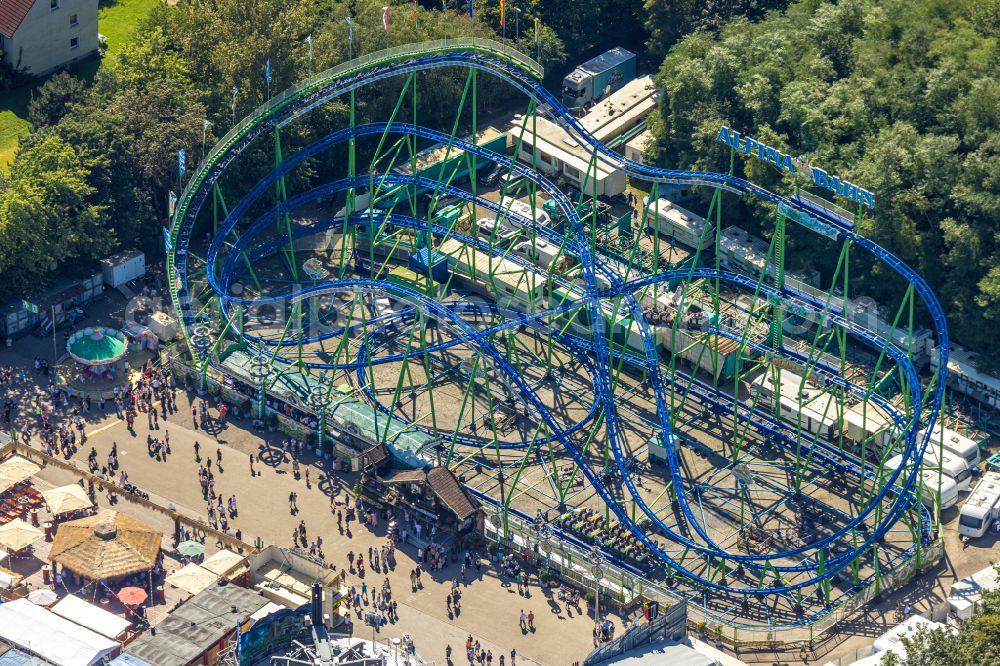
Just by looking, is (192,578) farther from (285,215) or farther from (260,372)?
(285,215)

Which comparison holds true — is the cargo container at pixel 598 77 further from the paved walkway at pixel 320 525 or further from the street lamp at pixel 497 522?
the street lamp at pixel 497 522

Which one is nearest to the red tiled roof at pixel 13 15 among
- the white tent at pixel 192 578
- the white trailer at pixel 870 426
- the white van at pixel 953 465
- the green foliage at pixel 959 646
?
the white tent at pixel 192 578

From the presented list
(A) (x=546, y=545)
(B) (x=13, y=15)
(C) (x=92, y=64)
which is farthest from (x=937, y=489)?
(B) (x=13, y=15)

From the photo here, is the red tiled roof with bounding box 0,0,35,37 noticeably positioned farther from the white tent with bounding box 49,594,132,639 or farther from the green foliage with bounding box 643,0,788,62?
the white tent with bounding box 49,594,132,639

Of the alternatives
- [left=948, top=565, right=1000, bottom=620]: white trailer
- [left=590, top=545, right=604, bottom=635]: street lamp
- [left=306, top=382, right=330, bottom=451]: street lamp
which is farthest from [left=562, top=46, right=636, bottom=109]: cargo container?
[left=948, top=565, right=1000, bottom=620]: white trailer

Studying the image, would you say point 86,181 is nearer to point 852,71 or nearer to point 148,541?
point 148,541

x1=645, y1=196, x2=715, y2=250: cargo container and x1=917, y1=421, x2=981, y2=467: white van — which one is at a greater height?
x1=645, y1=196, x2=715, y2=250: cargo container

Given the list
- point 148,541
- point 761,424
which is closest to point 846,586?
point 761,424
